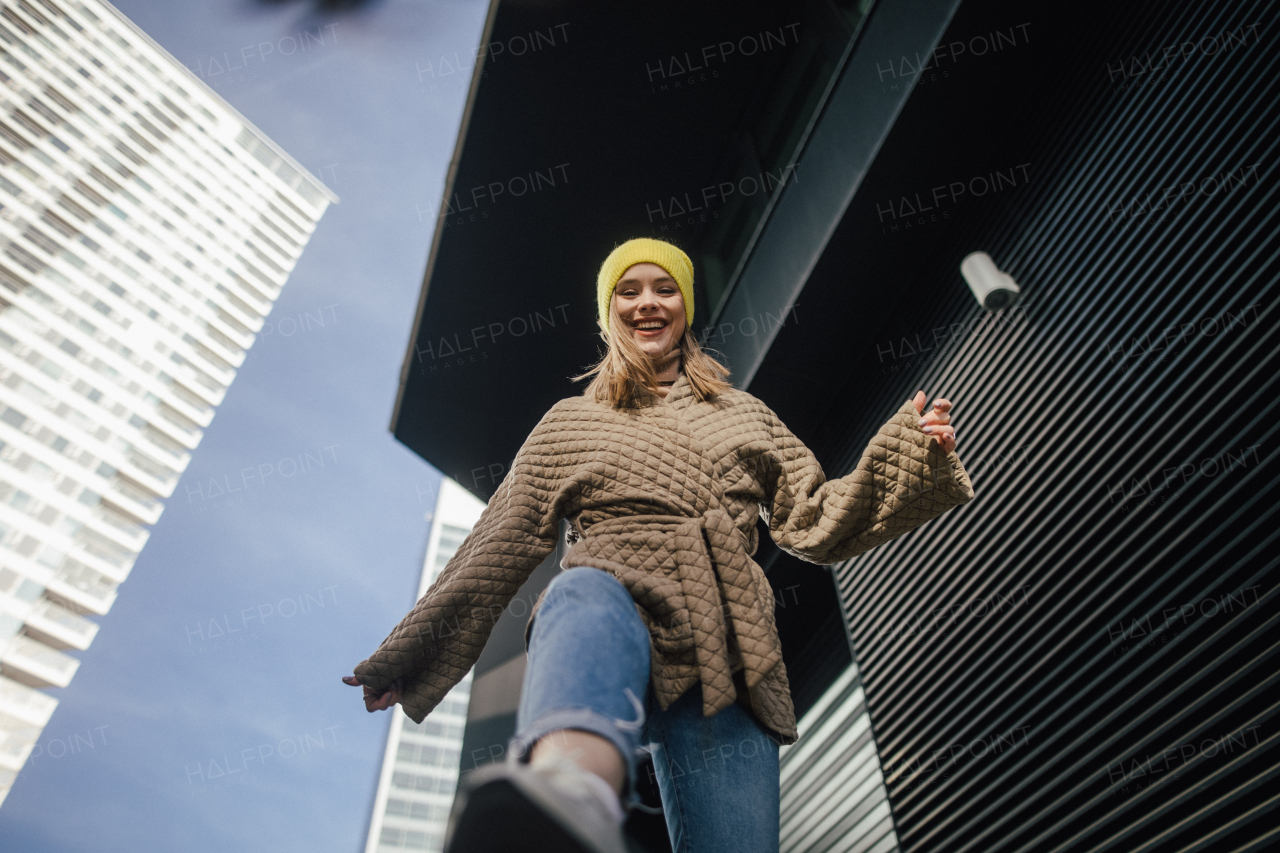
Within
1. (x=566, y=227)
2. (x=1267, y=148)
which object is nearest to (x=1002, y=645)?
(x=1267, y=148)

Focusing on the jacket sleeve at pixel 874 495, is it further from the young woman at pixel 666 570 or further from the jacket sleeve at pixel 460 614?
the jacket sleeve at pixel 460 614

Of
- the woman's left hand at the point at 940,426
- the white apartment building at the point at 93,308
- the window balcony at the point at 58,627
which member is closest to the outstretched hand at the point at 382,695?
the woman's left hand at the point at 940,426

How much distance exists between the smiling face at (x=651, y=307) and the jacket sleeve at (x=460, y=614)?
0.60 m

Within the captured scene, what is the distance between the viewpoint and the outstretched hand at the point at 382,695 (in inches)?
64.2

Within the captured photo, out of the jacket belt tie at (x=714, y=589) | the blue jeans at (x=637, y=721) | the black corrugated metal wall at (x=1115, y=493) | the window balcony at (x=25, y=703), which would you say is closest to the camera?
the blue jeans at (x=637, y=721)

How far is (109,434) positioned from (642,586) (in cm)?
5995

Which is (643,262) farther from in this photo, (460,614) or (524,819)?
(524,819)

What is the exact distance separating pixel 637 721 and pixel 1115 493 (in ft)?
10.4

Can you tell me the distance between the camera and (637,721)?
1.04 m

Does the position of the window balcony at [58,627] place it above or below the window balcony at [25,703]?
above

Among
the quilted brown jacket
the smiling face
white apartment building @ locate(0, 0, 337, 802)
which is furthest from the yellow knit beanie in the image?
white apartment building @ locate(0, 0, 337, 802)

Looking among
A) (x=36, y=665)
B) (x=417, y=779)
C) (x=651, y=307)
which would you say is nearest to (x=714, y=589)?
(x=651, y=307)

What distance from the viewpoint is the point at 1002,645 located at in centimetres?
377

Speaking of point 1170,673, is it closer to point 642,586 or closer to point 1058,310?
point 1058,310
